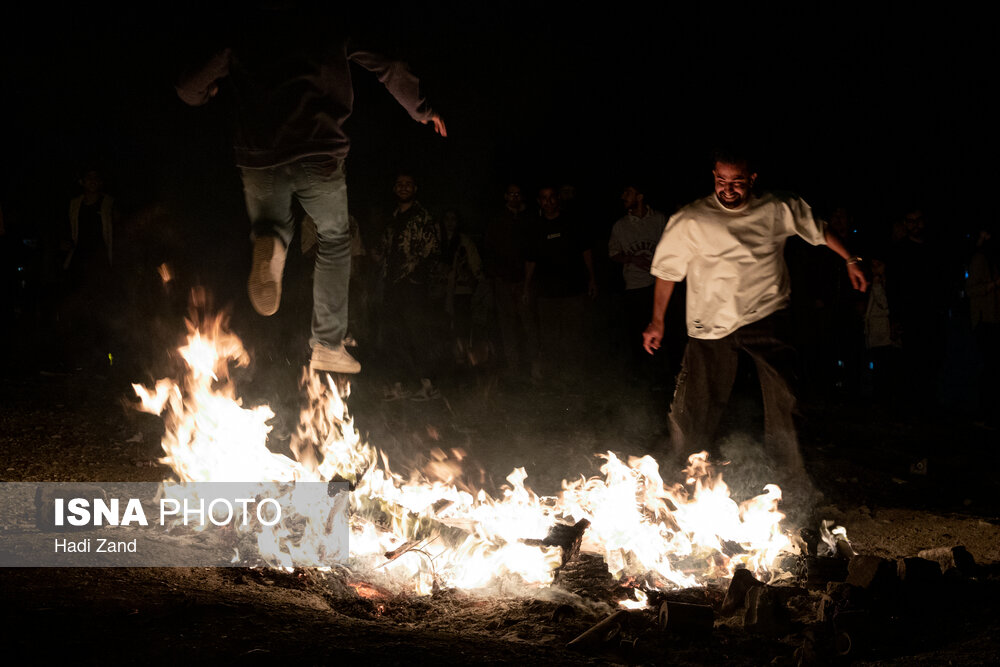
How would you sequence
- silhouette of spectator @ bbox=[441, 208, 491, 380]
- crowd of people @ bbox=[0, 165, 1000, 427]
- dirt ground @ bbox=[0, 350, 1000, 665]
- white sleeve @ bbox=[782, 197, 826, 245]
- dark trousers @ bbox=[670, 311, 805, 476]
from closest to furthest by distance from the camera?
1. dirt ground @ bbox=[0, 350, 1000, 665]
2. white sleeve @ bbox=[782, 197, 826, 245]
3. dark trousers @ bbox=[670, 311, 805, 476]
4. crowd of people @ bbox=[0, 165, 1000, 427]
5. silhouette of spectator @ bbox=[441, 208, 491, 380]

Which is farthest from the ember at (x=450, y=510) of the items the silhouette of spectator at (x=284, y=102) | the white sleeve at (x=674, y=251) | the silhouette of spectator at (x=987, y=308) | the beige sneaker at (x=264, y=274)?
the silhouette of spectator at (x=987, y=308)

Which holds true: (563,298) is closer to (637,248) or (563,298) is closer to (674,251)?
(637,248)

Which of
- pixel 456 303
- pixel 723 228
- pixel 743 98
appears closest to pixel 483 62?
pixel 743 98

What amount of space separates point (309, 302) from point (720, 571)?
6.62m

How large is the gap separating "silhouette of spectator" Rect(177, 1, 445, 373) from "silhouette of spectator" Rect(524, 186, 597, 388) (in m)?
4.60

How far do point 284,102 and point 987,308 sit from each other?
7.69m

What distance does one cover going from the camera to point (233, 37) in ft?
15.8

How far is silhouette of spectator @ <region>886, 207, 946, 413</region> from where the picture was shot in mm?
9477

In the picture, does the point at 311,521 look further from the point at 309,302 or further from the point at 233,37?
the point at 309,302

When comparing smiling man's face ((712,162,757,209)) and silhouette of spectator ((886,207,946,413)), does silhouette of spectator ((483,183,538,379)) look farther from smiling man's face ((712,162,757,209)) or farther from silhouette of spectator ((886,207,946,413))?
smiling man's face ((712,162,757,209))

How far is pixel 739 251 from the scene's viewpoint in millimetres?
5691

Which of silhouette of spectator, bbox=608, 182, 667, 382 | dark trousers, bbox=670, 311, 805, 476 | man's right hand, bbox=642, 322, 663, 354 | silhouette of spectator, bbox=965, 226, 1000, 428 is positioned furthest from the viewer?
silhouette of spectator, bbox=608, 182, 667, 382

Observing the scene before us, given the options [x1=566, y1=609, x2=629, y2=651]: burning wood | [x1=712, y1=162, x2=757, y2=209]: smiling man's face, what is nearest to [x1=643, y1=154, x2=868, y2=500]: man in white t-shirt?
[x1=712, y1=162, x2=757, y2=209]: smiling man's face

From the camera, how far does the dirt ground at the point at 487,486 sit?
11.6 feet
